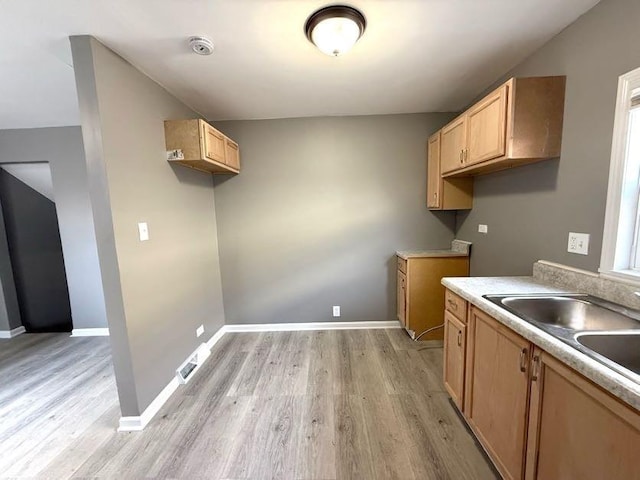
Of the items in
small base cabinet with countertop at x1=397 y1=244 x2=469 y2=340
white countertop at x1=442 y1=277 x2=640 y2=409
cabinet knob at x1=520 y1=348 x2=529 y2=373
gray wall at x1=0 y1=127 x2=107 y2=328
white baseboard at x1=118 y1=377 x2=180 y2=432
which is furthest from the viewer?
gray wall at x1=0 y1=127 x2=107 y2=328

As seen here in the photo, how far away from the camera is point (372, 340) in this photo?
2828 millimetres

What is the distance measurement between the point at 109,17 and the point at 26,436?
2.69m

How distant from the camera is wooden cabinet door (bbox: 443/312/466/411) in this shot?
5.34 feet

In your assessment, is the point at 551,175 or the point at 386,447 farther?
the point at 551,175

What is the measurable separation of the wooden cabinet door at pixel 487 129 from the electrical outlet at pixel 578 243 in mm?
659

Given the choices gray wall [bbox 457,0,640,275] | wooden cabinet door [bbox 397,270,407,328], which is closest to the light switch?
wooden cabinet door [bbox 397,270,407,328]

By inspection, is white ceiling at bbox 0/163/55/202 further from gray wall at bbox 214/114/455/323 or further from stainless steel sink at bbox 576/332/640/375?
stainless steel sink at bbox 576/332/640/375

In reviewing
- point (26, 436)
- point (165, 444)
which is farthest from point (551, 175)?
point (26, 436)

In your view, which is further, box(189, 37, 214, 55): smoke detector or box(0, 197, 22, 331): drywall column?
box(0, 197, 22, 331): drywall column

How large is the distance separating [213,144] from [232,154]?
0.45 meters

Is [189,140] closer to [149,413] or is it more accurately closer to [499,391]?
[149,413]

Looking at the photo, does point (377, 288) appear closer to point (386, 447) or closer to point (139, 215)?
point (386, 447)

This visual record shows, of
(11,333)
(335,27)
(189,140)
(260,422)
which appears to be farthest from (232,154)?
(11,333)

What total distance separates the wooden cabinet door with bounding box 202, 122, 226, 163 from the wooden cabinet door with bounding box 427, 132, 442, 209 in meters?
2.21
